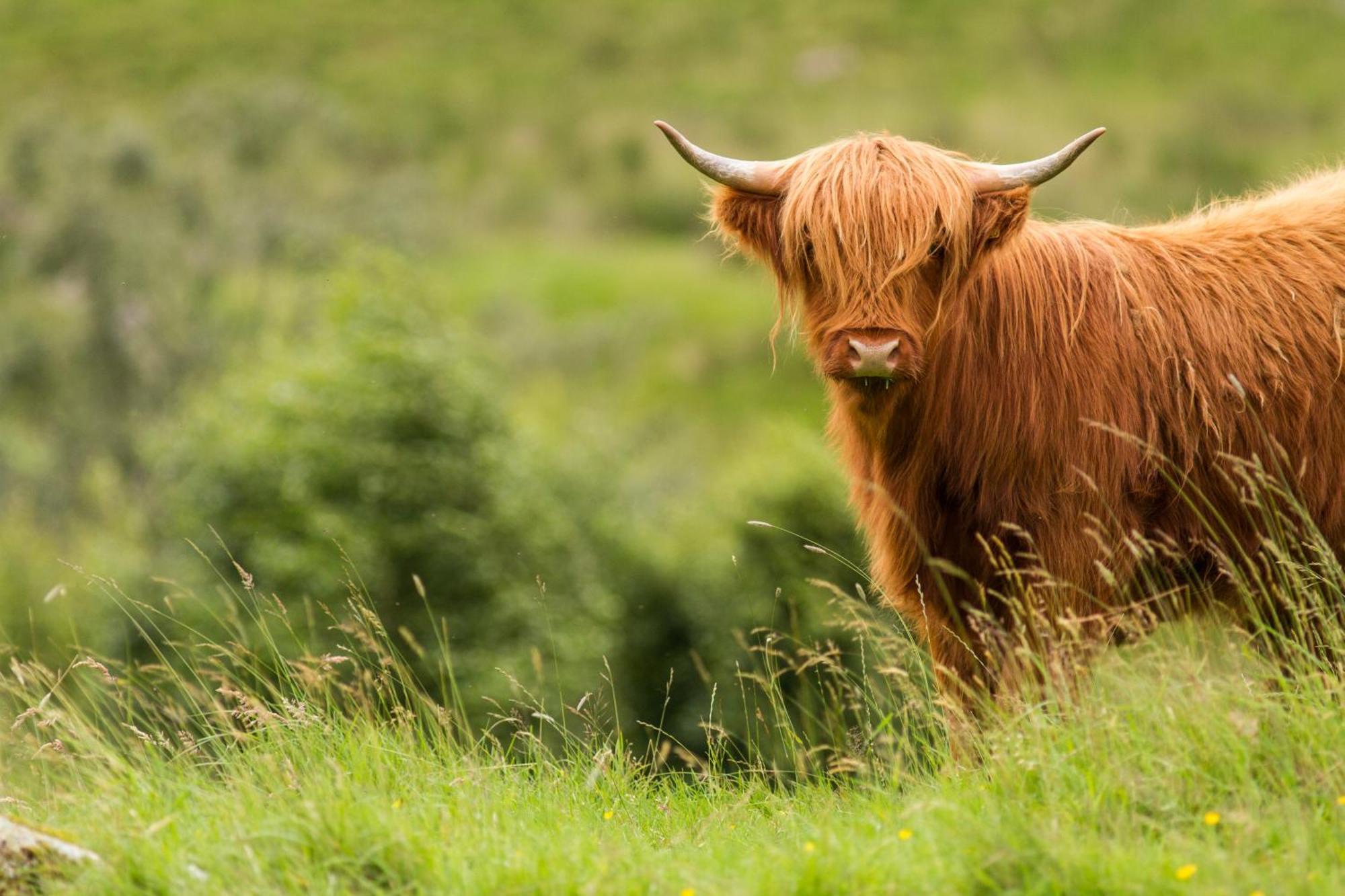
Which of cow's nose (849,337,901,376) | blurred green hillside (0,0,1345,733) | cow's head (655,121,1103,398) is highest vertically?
cow's head (655,121,1103,398)

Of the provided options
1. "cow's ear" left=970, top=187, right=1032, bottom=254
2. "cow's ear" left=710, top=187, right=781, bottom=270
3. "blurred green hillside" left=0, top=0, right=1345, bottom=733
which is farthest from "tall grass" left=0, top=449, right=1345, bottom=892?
"cow's ear" left=710, top=187, right=781, bottom=270

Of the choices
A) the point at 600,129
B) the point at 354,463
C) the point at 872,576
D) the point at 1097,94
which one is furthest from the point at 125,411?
the point at 1097,94

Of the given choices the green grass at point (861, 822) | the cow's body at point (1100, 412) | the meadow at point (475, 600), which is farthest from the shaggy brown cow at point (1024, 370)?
the green grass at point (861, 822)

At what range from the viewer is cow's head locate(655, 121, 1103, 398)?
4.98 m

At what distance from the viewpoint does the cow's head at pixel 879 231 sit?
4.98 m

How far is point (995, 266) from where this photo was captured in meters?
5.37

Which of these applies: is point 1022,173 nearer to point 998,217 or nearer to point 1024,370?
point 998,217

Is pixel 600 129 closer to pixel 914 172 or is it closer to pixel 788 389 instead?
pixel 788 389

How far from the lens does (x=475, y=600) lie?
76.7 ft

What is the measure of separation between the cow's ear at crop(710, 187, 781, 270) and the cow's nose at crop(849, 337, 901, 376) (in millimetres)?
811

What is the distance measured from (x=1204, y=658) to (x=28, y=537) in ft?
116

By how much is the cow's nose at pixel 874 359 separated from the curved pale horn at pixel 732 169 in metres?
0.94

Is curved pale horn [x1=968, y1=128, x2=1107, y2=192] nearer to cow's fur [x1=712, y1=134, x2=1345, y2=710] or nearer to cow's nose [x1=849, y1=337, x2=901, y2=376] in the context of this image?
cow's fur [x1=712, y1=134, x2=1345, y2=710]

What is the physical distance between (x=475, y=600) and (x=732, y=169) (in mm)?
18567
